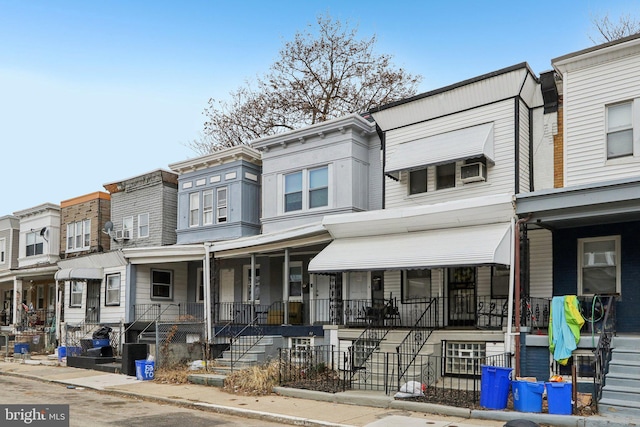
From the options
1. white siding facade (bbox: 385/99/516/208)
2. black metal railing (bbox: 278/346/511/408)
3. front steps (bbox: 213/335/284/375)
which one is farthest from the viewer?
front steps (bbox: 213/335/284/375)

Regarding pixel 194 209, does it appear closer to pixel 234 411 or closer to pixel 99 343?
pixel 99 343

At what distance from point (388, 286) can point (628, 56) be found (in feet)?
28.6

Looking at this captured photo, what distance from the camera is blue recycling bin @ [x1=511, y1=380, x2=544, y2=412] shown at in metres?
11.4

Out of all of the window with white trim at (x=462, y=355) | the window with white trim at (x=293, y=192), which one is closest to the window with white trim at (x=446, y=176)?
the window with white trim at (x=462, y=355)

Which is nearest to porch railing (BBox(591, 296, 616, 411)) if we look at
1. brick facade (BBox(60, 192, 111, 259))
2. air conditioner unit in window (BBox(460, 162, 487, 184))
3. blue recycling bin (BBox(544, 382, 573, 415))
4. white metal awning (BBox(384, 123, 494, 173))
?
blue recycling bin (BBox(544, 382, 573, 415))

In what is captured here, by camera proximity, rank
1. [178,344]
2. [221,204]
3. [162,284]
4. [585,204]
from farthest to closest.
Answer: [162,284]
[221,204]
[178,344]
[585,204]

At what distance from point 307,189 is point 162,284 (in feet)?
27.5

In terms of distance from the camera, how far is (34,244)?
34.0 meters

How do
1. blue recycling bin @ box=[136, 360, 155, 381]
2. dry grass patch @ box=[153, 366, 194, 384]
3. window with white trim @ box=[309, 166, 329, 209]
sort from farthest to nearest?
1. window with white trim @ box=[309, 166, 329, 209]
2. blue recycling bin @ box=[136, 360, 155, 381]
3. dry grass patch @ box=[153, 366, 194, 384]

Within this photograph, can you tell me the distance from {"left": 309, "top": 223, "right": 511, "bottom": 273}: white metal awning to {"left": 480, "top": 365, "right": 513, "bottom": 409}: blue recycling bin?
2580mm

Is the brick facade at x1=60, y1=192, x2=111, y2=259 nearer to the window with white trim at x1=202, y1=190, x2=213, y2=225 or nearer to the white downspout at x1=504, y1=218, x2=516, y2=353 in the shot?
the window with white trim at x1=202, y1=190, x2=213, y2=225

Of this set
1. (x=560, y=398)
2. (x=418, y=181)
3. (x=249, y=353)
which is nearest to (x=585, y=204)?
(x=560, y=398)

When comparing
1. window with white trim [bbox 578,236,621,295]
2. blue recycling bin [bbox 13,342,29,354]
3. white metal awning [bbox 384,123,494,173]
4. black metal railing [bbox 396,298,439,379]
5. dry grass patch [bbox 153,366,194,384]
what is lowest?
blue recycling bin [bbox 13,342,29,354]

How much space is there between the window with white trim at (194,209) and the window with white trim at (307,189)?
495 centimetres
